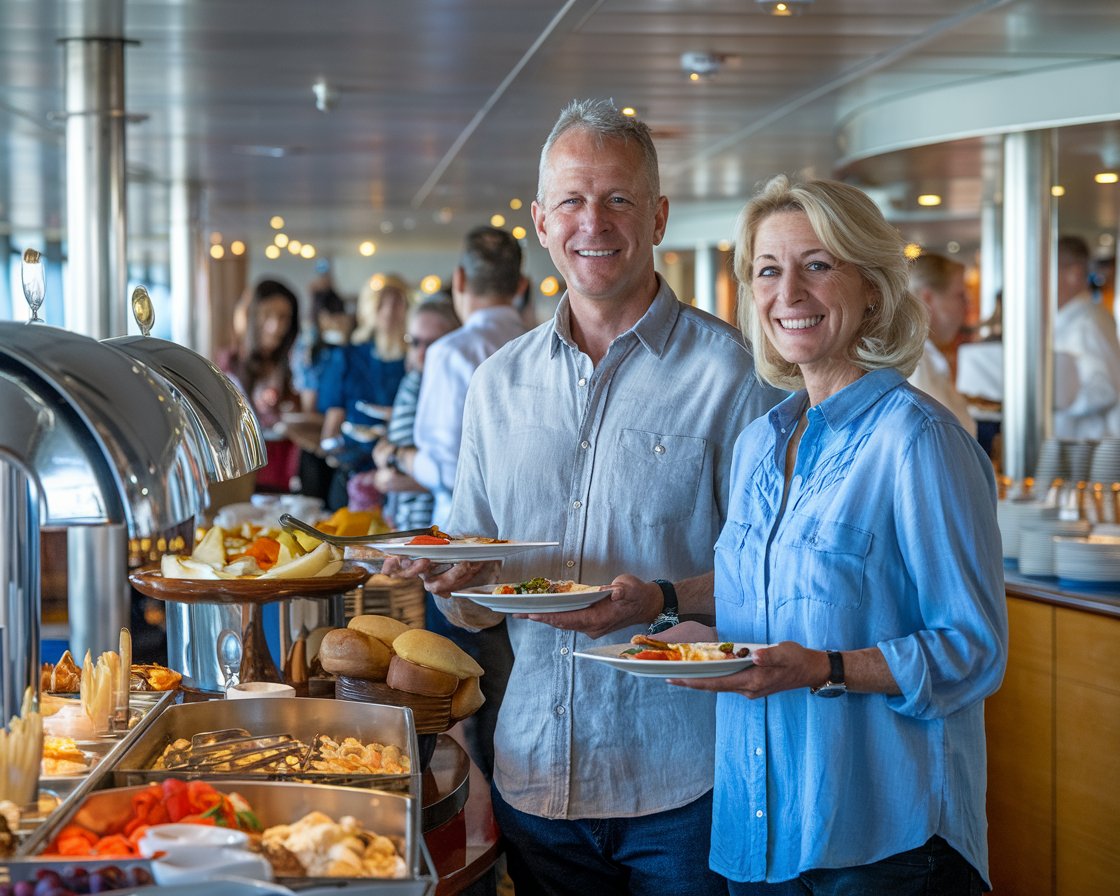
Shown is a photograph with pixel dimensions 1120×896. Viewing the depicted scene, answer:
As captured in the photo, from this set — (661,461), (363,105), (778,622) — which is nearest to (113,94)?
(363,105)

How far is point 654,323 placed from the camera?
7.13 feet

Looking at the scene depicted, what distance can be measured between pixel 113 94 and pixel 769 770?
12.9 feet

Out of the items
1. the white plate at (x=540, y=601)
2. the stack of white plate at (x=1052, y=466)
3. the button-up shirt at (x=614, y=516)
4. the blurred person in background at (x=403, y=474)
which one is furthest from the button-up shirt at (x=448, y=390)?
the white plate at (x=540, y=601)

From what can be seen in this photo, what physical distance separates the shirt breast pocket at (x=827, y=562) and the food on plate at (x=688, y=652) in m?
0.13

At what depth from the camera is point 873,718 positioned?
1730 mm

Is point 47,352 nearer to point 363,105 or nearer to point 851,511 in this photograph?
point 851,511

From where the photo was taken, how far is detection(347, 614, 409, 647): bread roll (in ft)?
7.23

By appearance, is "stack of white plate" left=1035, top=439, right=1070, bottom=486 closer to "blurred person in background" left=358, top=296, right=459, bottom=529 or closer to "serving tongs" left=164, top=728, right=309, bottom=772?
"blurred person in background" left=358, top=296, right=459, bottom=529

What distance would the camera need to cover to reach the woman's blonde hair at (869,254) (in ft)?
5.96

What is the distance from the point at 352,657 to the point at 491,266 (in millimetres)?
2651

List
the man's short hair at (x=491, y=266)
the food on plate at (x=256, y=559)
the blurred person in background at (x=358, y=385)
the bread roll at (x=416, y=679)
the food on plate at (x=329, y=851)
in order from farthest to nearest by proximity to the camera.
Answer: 1. the blurred person in background at (x=358, y=385)
2. the man's short hair at (x=491, y=266)
3. the food on plate at (x=256, y=559)
4. the bread roll at (x=416, y=679)
5. the food on plate at (x=329, y=851)

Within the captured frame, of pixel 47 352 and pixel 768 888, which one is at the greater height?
pixel 47 352

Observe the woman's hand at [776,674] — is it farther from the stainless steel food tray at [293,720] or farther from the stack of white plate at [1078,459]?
the stack of white plate at [1078,459]

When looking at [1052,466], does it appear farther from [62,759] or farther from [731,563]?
[62,759]
